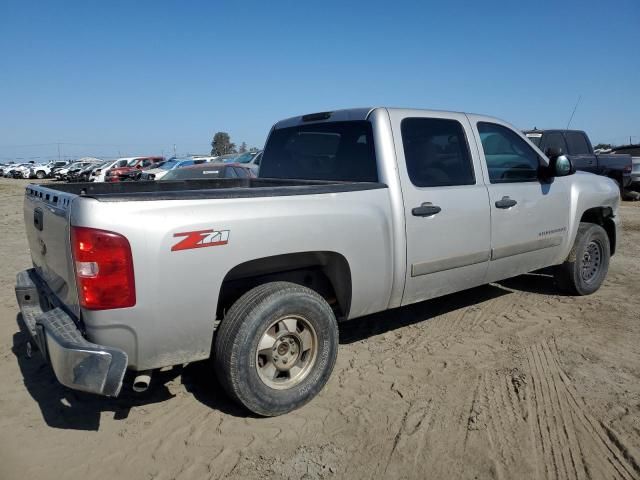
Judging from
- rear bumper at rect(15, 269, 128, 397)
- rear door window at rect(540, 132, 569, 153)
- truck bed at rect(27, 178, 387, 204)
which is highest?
rear door window at rect(540, 132, 569, 153)

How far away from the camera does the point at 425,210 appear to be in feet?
12.0

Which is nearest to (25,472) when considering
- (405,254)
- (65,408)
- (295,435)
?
(65,408)

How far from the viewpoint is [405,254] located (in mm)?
3594

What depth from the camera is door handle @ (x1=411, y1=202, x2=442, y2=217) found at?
11.9 feet

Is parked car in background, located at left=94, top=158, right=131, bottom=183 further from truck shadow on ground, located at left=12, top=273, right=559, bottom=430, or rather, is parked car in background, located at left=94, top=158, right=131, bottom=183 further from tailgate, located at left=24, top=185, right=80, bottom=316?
tailgate, located at left=24, top=185, right=80, bottom=316

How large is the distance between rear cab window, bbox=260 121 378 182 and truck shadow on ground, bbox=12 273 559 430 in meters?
1.49

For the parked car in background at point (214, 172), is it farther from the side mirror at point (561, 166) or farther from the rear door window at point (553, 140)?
the side mirror at point (561, 166)

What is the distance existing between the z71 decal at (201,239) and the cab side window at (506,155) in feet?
8.41

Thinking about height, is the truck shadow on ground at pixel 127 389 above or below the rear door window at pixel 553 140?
below

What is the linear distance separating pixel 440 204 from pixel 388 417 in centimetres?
160

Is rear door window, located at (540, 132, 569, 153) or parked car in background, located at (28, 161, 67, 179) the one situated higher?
rear door window, located at (540, 132, 569, 153)

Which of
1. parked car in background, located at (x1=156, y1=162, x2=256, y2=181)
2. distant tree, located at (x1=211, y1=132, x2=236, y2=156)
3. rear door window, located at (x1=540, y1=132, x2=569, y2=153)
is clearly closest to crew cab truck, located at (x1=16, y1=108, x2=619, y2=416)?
parked car in background, located at (x1=156, y1=162, x2=256, y2=181)

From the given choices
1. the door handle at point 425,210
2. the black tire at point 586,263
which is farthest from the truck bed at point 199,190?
the black tire at point 586,263

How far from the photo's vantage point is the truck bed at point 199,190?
2633mm
